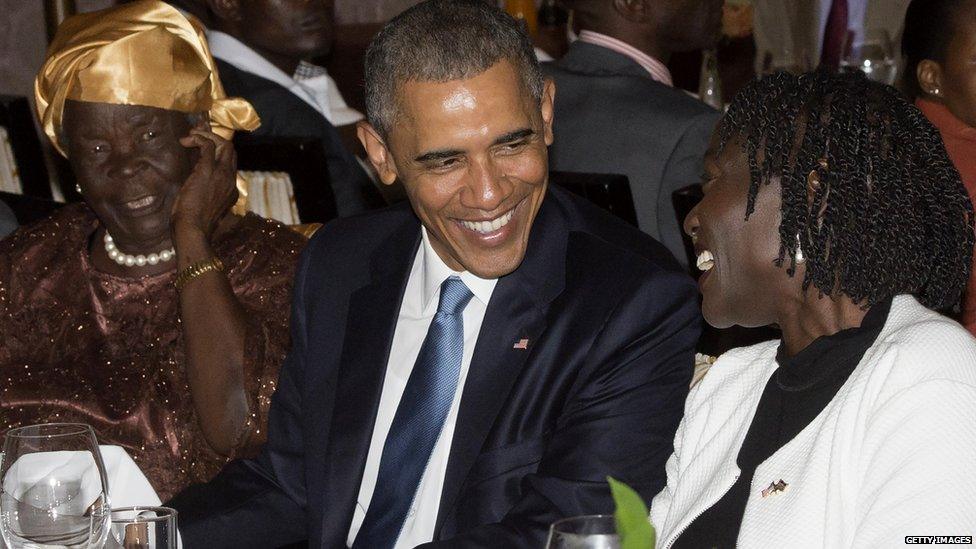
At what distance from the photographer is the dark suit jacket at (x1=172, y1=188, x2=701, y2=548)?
219 cm

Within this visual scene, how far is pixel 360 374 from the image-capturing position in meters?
2.41

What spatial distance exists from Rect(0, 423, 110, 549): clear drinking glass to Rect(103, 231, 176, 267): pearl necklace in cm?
129

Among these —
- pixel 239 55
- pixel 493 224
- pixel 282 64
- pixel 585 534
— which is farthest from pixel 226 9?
pixel 585 534

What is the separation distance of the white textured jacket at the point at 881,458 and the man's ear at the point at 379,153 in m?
0.80

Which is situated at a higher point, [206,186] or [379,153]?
[379,153]

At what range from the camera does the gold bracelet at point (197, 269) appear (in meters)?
2.84

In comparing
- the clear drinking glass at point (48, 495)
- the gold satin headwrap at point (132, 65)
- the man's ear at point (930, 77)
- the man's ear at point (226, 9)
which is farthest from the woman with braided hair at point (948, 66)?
the man's ear at point (226, 9)

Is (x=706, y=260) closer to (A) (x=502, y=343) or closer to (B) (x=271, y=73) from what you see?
(A) (x=502, y=343)

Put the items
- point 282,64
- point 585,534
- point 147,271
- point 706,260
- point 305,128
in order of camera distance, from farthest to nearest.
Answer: point 282,64 → point 305,128 → point 147,271 → point 706,260 → point 585,534

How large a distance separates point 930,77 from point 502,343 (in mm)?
1626

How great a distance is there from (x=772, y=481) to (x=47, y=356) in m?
1.79

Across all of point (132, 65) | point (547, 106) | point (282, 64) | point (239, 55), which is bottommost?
point (282, 64)

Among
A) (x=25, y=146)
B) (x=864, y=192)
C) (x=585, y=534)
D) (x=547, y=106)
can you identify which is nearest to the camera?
(x=585, y=534)

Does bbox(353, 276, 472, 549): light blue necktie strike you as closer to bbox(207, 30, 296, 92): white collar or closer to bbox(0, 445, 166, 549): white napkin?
bbox(0, 445, 166, 549): white napkin
